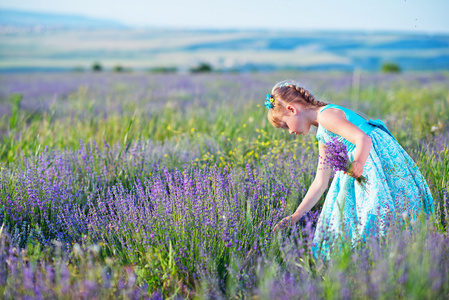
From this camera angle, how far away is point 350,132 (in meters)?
1.92

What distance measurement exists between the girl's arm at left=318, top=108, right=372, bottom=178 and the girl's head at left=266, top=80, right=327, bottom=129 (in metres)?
0.18

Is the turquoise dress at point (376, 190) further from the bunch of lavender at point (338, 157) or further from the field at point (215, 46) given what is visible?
the field at point (215, 46)

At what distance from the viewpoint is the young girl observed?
6.48 ft

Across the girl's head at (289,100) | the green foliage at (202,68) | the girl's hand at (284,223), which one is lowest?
the girl's hand at (284,223)

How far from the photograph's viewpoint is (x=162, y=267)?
1841mm

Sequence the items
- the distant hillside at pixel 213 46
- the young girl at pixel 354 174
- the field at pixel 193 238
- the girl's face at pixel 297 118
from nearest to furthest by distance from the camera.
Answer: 1. the field at pixel 193 238
2. the young girl at pixel 354 174
3. the girl's face at pixel 297 118
4. the distant hillside at pixel 213 46

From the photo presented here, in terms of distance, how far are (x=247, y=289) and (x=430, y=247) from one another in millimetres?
843

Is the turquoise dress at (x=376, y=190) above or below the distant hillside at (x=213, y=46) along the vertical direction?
below

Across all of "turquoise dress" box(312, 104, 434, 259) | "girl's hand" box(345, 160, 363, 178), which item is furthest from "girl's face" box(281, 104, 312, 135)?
"girl's hand" box(345, 160, 363, 178)

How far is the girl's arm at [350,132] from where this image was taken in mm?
1822

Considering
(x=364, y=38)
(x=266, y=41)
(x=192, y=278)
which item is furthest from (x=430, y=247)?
(x=364, y=38)

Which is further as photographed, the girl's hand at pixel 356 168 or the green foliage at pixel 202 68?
the green foliage at pixel 202 68

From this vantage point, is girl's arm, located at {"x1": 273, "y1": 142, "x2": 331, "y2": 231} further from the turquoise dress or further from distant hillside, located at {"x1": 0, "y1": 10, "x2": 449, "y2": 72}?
distant hillside, located at {"x1": 0, "y1": 10, "x2": 449, "y2": 72}

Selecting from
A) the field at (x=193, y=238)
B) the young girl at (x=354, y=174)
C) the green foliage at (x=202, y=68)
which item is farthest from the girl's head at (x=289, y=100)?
the green foliage at (x=202, y=68)
